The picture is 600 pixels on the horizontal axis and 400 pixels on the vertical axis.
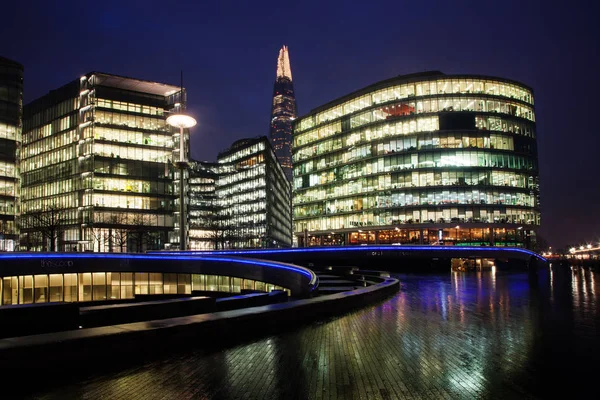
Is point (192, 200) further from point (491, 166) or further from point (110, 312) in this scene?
point (110, 312)

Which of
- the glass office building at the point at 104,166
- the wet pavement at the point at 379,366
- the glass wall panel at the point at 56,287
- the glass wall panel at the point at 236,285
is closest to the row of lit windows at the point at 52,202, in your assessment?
the glass office building at the point at 104,166

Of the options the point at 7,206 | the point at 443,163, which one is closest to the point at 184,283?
the point at 7,206

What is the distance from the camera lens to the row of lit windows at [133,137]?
93938 mm

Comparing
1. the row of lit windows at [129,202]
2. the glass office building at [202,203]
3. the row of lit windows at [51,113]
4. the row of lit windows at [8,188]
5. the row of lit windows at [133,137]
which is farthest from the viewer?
the glass office building at [202,203]

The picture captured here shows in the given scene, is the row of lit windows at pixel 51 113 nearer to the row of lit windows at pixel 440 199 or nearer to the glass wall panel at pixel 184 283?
the glass wall panel at pixel 184 283

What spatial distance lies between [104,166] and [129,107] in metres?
14.2

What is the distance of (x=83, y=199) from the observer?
306 ft

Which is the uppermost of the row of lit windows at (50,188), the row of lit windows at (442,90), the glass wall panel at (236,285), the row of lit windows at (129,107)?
the row of lit windows at (442,90)

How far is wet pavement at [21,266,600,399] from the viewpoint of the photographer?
26.3 ft

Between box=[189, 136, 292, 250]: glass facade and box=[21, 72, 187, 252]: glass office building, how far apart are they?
126 ft

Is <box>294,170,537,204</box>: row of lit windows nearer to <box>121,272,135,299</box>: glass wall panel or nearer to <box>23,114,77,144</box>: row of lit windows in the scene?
<box>23,114,77,144</box>: row of lit windows

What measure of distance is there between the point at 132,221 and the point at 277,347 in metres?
88.6

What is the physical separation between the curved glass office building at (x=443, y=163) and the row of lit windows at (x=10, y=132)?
2165 inches

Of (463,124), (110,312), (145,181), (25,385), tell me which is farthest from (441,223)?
(25,385)
